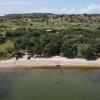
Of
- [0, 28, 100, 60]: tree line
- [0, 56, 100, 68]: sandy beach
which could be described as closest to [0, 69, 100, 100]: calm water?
Result: [0, 56, 100, 68]: sandy beach

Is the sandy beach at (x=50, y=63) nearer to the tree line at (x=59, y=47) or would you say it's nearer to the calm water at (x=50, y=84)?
the tree line at (x=59, y=47)

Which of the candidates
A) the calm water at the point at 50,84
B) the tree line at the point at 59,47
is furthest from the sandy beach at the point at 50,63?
the calm water at the point at 50,84

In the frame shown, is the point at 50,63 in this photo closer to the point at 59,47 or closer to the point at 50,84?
the point at 59,47

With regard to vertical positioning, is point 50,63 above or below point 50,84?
above

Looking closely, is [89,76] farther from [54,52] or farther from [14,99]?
[14,99]

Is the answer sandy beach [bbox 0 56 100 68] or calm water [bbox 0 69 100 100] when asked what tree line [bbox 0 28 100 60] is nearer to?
sandy beach [bbox 0 56 100 68]

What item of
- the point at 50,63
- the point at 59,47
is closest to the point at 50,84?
the point at 50,63

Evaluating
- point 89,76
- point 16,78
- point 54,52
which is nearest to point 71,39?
point 54,52
